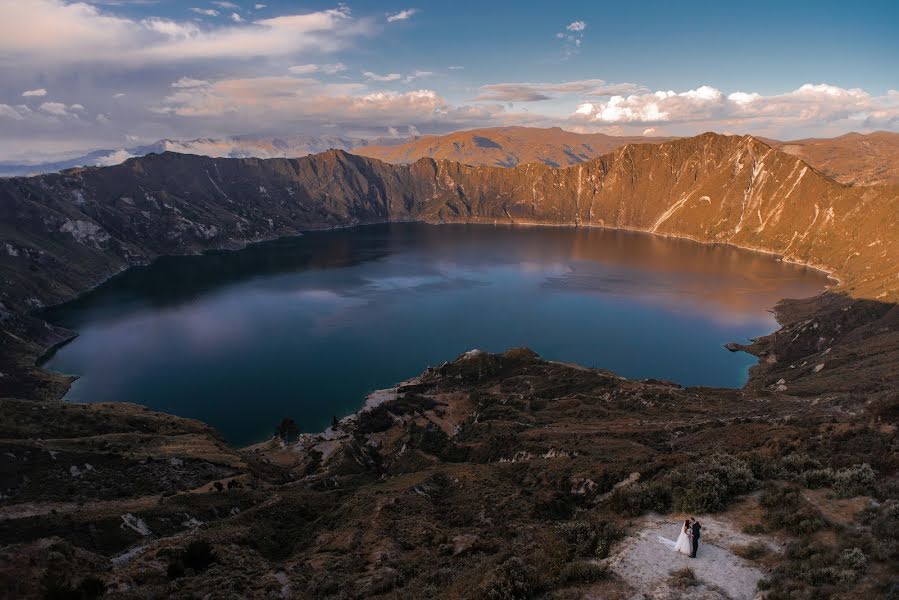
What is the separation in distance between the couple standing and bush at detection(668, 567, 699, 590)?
100 cm

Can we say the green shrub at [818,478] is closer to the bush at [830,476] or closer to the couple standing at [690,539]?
the bush at [830,476]

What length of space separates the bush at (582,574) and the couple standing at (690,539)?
3.56 meters

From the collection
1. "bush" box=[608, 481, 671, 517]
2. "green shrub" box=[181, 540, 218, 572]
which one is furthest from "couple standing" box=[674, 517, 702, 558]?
"green shrub" box=[181, 540, 218, 572]

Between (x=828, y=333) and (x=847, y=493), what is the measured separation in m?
123

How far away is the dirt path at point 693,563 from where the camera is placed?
59.2ft

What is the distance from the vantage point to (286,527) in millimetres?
43625

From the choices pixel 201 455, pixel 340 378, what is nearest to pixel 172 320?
pixel 340 378

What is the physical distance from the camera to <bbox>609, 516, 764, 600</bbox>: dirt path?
1803 cm

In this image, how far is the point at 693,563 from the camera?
19766 millimetres

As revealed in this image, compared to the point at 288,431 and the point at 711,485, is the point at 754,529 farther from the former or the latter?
the point at 288,431

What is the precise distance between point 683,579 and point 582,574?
3.70 meters

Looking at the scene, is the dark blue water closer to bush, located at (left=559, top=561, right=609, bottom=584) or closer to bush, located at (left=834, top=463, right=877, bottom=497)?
bush, located at (left=559, top=561, right=609, bottom=584)

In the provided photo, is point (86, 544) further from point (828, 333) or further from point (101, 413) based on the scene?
point (828, 333)

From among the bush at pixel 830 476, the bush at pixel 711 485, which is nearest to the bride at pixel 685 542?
the bush at pixel 711 485
